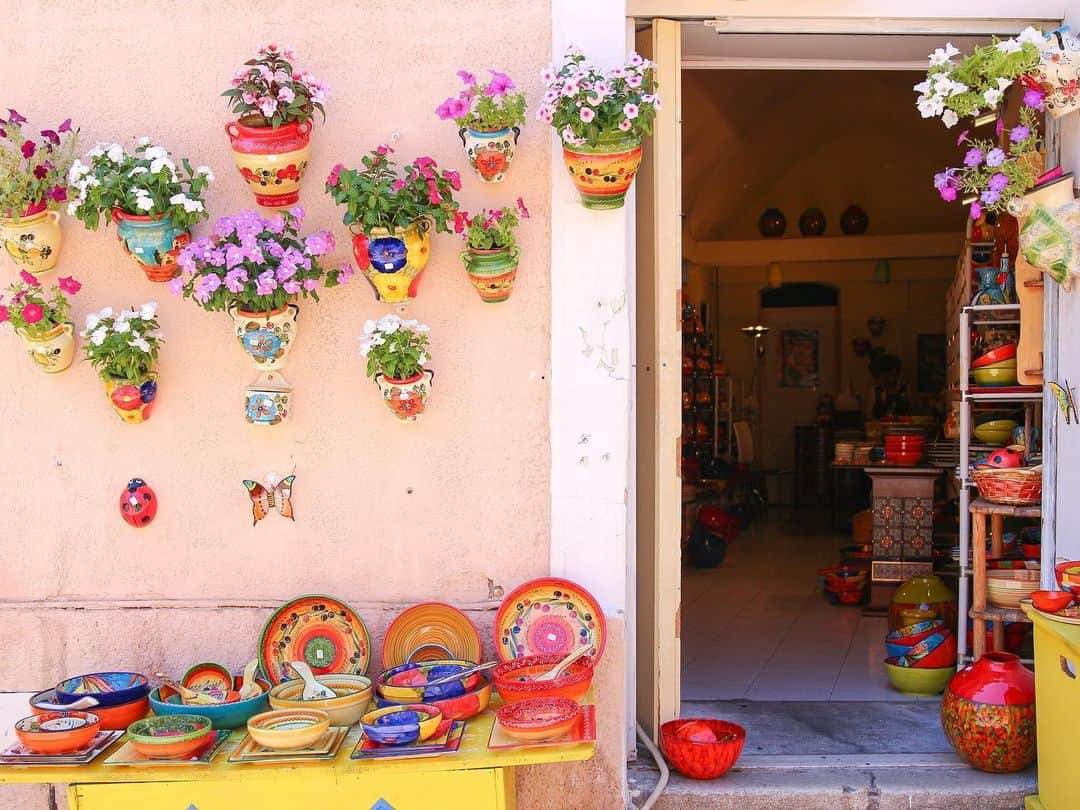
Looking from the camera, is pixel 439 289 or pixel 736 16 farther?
pixel 736 16

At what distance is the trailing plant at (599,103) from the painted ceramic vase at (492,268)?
1.37 feet

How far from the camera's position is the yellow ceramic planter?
3.67 metres

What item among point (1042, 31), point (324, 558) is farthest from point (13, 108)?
point (1042, 31)

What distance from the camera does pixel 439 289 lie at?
3.74m

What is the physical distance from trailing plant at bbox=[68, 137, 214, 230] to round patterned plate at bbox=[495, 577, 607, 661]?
1.67 meters

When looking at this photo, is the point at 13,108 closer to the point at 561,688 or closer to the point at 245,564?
the point at 245,564

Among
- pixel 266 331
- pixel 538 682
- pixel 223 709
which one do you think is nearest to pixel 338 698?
pixel 223 709

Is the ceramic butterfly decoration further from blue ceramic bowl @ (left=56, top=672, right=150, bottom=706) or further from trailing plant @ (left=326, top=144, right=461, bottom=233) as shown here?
trailing plant @ (left=326, top=144, right=461, bottom=233)

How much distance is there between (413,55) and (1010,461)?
2.84 metres

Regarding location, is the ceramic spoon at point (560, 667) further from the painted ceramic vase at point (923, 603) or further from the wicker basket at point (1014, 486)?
the painted ceramic vase at point (923, 603)

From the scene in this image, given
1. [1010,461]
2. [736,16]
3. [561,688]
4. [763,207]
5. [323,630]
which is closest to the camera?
[561,688]

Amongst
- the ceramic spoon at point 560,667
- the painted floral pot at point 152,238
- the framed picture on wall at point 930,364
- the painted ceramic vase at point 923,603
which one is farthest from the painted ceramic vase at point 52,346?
the framed picture on wall at point 930,364

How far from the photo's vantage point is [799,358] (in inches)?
520

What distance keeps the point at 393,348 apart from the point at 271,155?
747 mm
